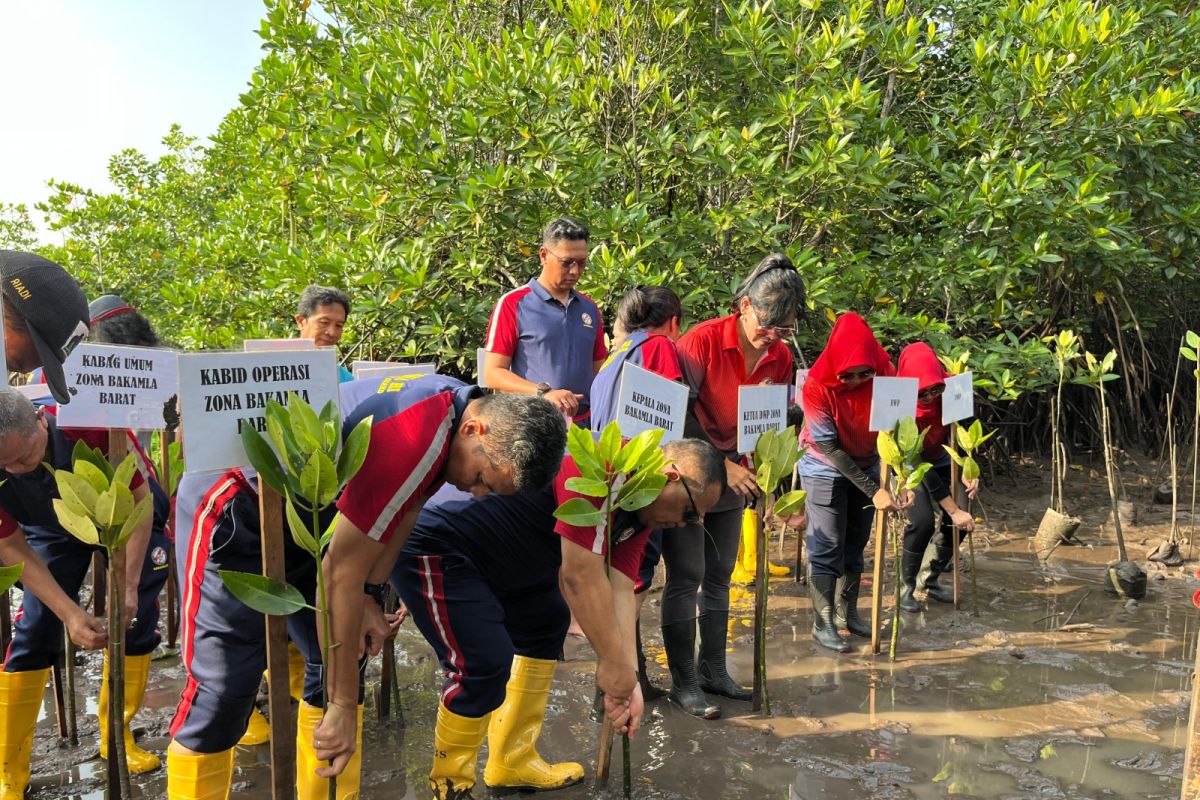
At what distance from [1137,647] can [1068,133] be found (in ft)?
11.7

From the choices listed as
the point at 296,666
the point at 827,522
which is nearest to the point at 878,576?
the point at 827,522

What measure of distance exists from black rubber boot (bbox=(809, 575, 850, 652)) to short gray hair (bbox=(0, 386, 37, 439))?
3446 millimetres

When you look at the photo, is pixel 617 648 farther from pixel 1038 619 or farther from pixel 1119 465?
pixel 1119 465

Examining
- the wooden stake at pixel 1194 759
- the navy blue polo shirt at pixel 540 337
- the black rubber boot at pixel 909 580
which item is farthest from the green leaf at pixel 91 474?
the black rubber boot at pixel 909 580

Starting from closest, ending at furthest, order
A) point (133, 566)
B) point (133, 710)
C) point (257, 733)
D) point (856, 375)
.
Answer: point (133, 566)
point (133, 710)
point (257, 733)
point (856, 375)

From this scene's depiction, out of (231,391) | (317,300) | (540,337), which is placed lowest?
(231,391)

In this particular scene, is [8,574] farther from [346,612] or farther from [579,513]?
[579,513]

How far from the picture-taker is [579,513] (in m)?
2.34

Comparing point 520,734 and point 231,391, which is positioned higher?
point 231,391

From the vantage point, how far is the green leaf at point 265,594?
178 cm

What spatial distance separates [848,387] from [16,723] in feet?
12.1

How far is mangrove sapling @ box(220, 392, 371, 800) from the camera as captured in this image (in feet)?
5.97

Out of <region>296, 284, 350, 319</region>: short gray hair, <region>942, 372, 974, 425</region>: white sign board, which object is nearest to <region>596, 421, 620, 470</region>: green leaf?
<region>296, 284, 350, 319</region>: short gray hair

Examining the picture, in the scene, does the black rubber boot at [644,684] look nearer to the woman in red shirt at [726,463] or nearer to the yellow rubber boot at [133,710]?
the woman in red shirt at [726,463]
